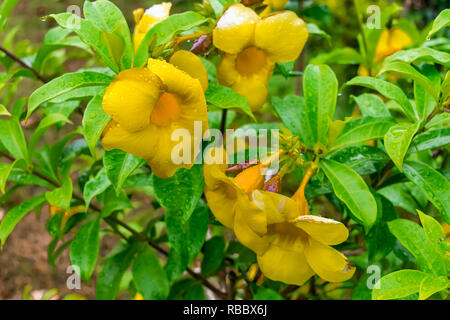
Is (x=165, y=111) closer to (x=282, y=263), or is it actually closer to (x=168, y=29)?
(x=168, y=29)

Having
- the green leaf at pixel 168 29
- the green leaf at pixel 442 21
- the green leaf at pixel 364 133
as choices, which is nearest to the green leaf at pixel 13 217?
the green leaf at pixel 168 29

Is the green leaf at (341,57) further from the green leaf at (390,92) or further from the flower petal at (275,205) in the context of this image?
the flower petal at (275,205)

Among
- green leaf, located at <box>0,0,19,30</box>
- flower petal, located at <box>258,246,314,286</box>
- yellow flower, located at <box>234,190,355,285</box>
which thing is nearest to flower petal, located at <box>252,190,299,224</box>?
yellow flower, located at <box>234,190,355,285</box>

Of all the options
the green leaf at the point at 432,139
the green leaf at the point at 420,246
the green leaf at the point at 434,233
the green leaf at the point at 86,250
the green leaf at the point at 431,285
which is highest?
the green leaf at the point at 432,139

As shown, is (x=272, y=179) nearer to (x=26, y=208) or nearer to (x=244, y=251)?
(x=244, y=251)

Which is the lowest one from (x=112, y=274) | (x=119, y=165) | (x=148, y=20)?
(x=112, y=274)

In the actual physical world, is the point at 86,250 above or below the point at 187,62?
below

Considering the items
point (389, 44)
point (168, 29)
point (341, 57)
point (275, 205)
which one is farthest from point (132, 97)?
point (389, 44)
